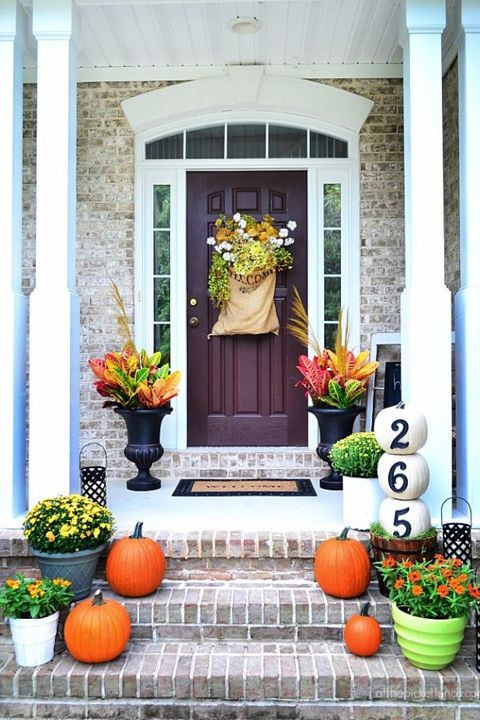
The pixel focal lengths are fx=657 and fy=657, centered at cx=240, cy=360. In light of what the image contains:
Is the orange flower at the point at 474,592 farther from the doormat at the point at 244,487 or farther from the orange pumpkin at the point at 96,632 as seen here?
the doormat at the point at 244,487

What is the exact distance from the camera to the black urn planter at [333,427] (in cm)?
426

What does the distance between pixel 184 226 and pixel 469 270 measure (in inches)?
89.6

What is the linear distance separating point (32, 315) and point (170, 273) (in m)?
1.68

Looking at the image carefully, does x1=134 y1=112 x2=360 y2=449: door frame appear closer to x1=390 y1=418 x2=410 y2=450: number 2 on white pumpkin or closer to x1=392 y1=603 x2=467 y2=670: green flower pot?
x1=390 y1=418 x2=410 y2=450: number 2 on white pumpkin

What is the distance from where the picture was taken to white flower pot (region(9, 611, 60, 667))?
2629 mm

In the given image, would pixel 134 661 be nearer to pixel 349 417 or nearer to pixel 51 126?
pixel 349 417

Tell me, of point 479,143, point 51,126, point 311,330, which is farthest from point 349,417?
point 51,126

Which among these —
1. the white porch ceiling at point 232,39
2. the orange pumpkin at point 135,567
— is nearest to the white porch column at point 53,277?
the white porch ceiling at point 232,39

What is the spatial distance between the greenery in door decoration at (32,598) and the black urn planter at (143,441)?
1.55m

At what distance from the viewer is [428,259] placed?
339 cm

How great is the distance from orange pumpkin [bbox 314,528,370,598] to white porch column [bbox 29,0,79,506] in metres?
1.38

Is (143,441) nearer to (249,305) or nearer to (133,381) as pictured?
(133,381)

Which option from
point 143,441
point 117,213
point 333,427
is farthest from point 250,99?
point 143,441

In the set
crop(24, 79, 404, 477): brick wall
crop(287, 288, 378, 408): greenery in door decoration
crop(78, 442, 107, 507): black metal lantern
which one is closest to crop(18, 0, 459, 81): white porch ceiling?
crop(24, 79, 404, 477): brick wall
